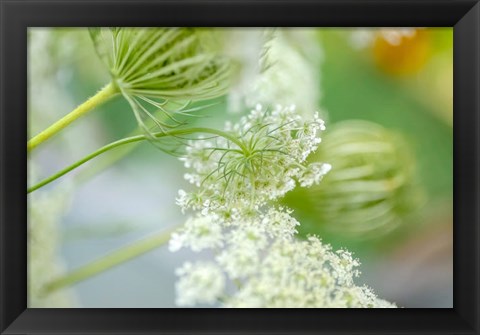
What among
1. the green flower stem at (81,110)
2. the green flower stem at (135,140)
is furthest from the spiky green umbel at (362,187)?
the green flower stem at (81,110)

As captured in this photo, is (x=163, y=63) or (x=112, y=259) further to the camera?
(x=112, y=259)

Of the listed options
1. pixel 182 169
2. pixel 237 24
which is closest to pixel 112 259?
pixel 182 169

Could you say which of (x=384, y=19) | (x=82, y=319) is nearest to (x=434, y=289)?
(x=384, y=19)

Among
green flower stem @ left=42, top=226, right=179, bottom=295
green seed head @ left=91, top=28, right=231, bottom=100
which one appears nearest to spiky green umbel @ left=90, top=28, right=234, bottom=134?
green seed head @ left=91, top=28, right=231, bottom=100

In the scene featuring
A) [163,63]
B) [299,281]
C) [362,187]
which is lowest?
[299,281]

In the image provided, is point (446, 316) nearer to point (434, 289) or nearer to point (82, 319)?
point (434, 289)

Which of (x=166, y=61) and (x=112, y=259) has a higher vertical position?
(x=166, y=61)

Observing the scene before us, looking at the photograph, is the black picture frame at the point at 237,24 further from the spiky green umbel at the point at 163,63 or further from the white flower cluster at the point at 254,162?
the white flower cluster at the point at 254,162

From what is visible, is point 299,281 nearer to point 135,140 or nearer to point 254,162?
point 254,162
